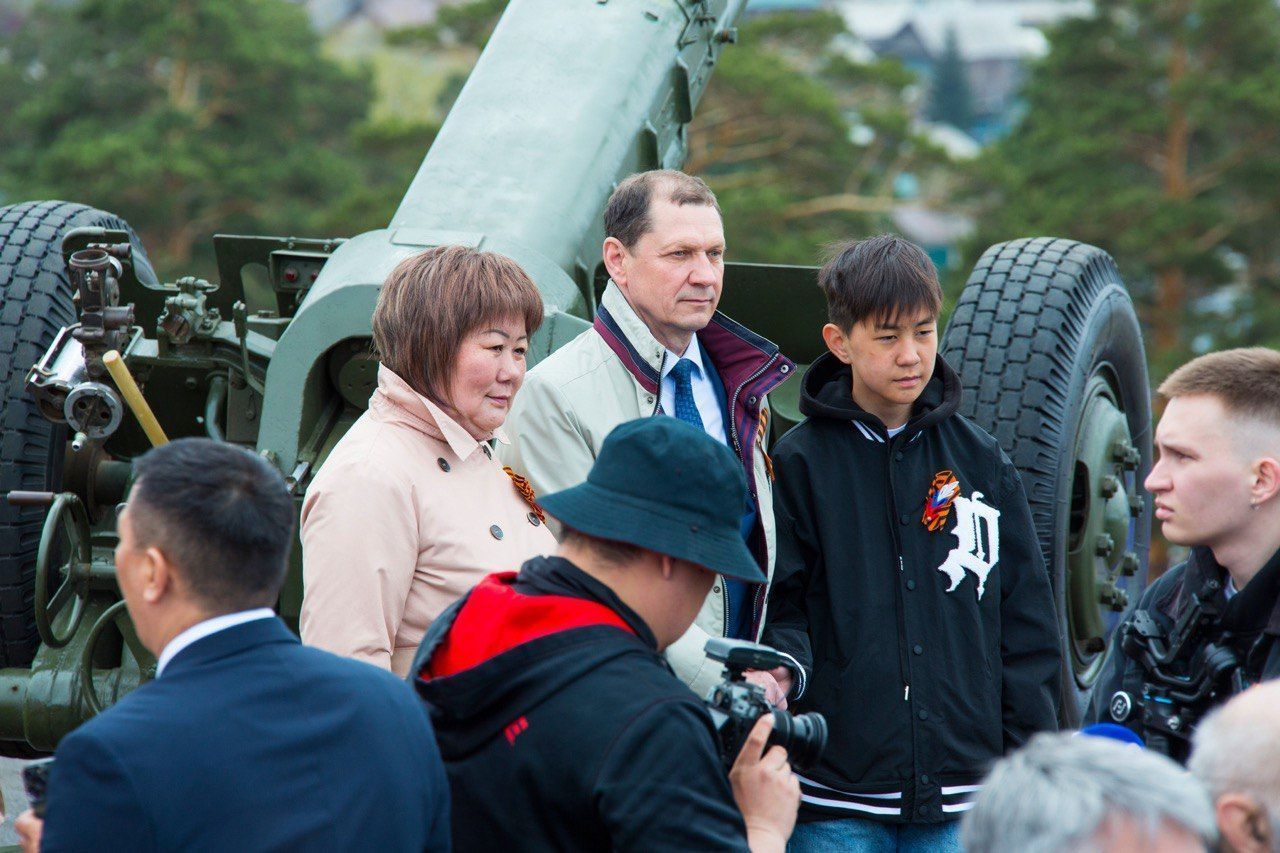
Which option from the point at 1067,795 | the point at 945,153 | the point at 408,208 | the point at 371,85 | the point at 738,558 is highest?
the point at 371,85

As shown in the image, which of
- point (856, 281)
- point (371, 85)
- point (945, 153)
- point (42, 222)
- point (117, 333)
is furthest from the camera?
point (371, 85)

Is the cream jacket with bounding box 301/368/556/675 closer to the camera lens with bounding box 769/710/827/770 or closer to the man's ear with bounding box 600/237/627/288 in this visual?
the man's ear with bounding box 600/237/627/288

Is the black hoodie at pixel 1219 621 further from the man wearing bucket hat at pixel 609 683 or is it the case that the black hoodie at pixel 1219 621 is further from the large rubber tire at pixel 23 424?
the large rubber tire at pixel 23 424

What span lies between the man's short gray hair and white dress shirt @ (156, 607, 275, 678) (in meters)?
0.91

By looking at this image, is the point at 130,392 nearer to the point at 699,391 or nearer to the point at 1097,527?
the point at 699,391

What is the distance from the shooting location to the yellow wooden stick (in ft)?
12.6

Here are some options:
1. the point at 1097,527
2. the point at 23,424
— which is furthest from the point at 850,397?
the point at 23,424

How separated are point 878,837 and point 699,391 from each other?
3.02 ft

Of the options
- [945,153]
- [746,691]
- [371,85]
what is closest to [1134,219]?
[945,153]

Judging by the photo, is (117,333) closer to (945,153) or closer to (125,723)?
(125,723)

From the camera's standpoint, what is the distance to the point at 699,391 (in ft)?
11.2

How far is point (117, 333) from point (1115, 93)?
1682cm

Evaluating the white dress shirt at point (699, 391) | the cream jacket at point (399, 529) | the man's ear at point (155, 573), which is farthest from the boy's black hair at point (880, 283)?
the man's ear at point (155, 573)

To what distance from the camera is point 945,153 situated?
1961 cm
